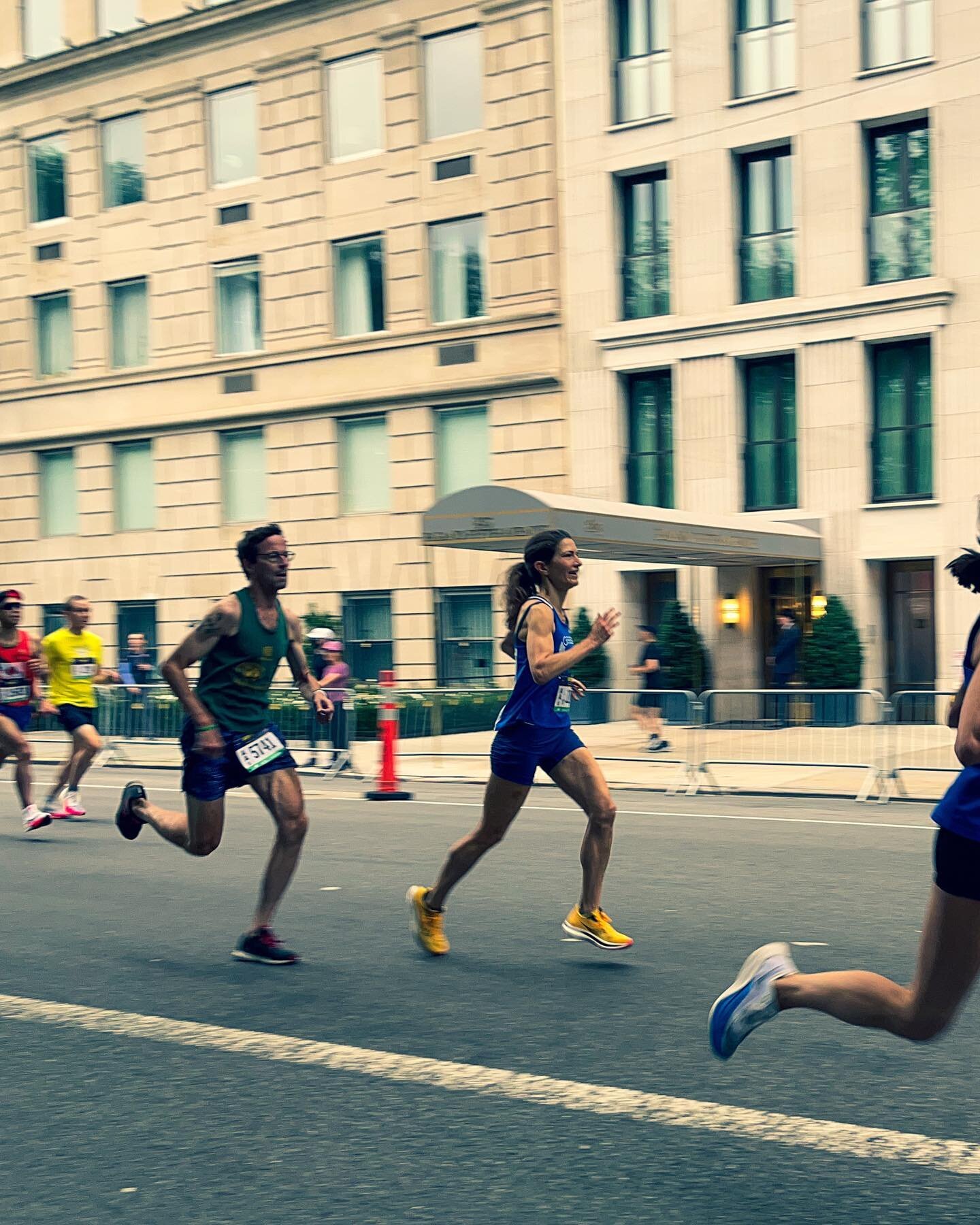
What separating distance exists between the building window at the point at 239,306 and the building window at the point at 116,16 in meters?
5.54

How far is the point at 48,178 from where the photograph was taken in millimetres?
31938

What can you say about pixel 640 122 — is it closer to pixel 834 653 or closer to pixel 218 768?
pixel 834 653

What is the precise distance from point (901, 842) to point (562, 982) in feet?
16.3

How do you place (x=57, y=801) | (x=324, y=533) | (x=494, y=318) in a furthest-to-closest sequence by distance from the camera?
1. (x=324, y=533)
2. (x=494, y=318)
3. (x=57, y=801)

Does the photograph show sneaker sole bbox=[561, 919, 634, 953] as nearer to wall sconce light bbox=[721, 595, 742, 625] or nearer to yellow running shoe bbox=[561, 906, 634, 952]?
yellow running shoe bbox=[561, 906, 634, 952]

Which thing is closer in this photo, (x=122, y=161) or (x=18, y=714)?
(x=18, y=714)

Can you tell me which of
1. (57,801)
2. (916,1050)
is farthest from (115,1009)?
(57,801)

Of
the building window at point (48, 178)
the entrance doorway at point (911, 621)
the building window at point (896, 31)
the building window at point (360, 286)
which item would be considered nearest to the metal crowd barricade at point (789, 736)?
Answer: the entrance doorway at point (911, 621)

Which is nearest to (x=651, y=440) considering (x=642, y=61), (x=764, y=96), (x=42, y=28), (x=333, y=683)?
(x=764, y=96)

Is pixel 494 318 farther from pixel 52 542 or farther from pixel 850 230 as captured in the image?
pixel 52 542

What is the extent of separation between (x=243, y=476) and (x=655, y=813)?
18.5m

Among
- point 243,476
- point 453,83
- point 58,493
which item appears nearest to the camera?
point 453,83

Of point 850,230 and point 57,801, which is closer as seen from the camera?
point 57,801

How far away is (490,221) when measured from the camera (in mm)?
26453
